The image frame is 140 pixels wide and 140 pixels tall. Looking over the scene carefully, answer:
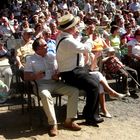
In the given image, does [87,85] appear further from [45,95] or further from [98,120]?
[45,95]

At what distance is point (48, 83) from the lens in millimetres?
6441

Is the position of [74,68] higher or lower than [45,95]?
higher

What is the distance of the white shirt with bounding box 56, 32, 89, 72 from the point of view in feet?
20.4

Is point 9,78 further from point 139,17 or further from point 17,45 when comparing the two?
point 139,17

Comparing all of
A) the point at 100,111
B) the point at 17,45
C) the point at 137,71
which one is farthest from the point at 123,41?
the point at 100,111

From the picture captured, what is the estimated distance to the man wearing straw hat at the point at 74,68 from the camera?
6.27 m

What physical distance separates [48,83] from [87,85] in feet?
2.00

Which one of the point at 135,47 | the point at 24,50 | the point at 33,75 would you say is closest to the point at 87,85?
the point at 33,75

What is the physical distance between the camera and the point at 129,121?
21.7ft

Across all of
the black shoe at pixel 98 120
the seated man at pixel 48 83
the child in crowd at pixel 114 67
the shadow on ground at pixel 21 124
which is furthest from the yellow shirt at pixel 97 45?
the black shoe at pixel 98 120

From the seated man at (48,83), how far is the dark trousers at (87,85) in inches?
4.7

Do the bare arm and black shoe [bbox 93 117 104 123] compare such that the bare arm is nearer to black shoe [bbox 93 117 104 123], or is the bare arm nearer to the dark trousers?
the dark trousers

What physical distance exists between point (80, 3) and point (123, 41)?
13126 millimetres

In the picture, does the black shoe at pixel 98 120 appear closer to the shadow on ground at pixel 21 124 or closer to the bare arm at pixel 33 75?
the shadow on ground at pixel 21 124
